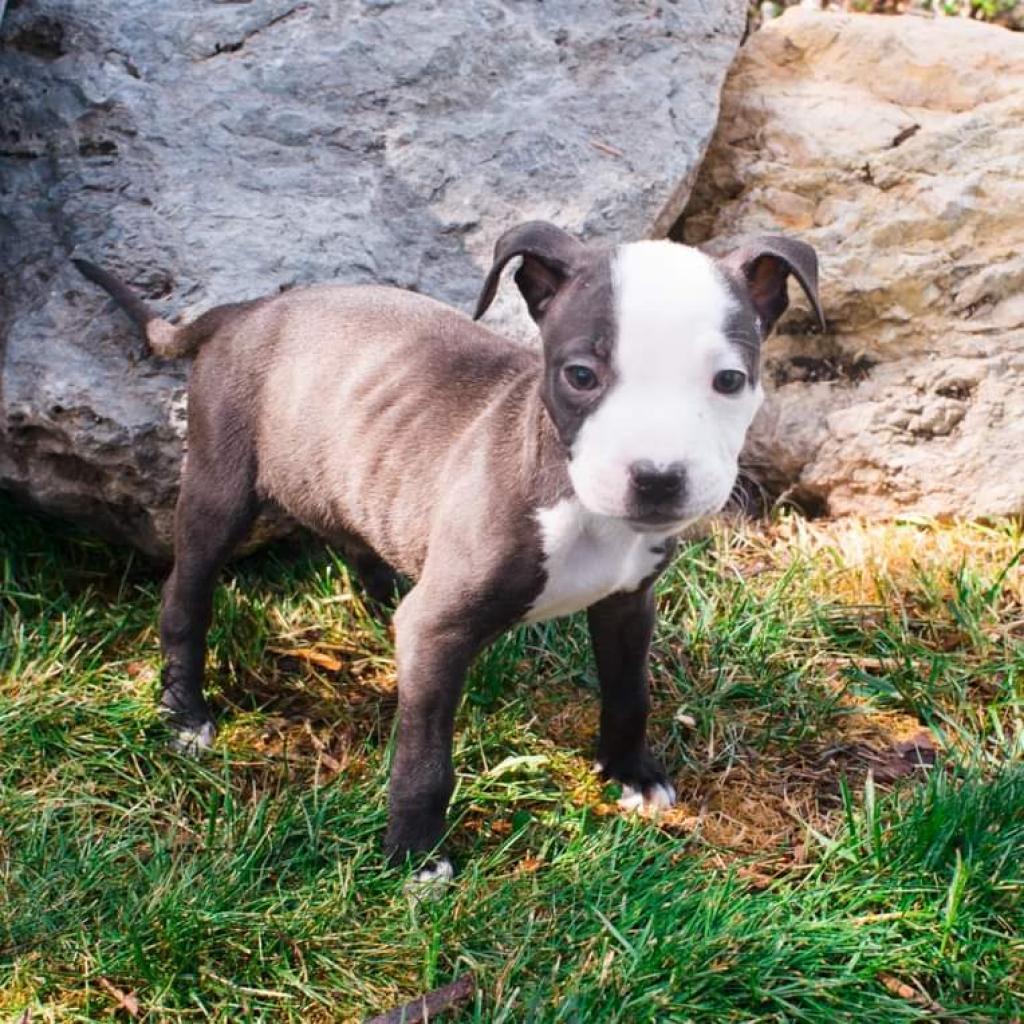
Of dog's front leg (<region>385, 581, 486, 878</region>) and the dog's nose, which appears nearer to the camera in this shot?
the dog's nose

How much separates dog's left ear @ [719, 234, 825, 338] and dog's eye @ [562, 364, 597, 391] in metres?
0.46

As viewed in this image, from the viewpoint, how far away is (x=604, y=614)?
3883 mm

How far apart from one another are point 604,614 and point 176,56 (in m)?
2.51

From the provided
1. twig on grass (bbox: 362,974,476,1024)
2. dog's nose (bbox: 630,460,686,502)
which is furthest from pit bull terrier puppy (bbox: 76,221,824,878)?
twig on grass (bbox: 362,974,476,1024)

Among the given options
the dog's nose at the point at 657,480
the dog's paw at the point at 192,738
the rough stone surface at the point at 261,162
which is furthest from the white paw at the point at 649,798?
the rough stone surface at the point at 261,162

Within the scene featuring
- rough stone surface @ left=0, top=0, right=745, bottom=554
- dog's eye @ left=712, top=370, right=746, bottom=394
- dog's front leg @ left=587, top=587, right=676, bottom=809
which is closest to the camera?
dog's eye @ left=712, top=370, right=746, bottom=394

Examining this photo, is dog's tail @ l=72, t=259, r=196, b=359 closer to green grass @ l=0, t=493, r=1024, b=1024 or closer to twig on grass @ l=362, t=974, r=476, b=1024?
green grass @ l=0, t=493, r=1024, b=1024

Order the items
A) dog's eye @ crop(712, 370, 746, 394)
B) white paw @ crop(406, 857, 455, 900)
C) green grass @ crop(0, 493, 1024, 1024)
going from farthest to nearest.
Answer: white paw @ crop(406, 857, 455, 900), green grass @ crop(0, 493, 1024, 1024), dog's eye @ crop(712, 370, 746, 394)

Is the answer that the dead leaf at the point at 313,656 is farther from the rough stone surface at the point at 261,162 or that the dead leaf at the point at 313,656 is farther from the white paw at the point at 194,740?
the rough stone surface at the point at 261,162

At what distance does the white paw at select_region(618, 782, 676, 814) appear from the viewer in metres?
3.97

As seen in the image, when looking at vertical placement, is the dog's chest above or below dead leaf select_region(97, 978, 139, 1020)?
above

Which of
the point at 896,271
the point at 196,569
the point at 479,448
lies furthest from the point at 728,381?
the point at 896,271

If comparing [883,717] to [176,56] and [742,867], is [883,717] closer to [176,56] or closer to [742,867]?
[742,867]

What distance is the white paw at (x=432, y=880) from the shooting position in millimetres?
3449
